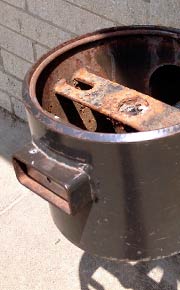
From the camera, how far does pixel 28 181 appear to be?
5.22 feet

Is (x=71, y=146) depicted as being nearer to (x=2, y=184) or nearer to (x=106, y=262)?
(x=106, y=262)

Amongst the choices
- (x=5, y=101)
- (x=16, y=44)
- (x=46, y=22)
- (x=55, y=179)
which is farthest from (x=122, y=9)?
(x=5, y=101)

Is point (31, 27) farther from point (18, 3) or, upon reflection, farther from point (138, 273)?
point (138, 273)

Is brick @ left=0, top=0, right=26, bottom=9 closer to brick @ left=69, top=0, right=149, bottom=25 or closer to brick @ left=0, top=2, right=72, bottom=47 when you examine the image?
brick @ left=0, top=2, right=72, bottom=47

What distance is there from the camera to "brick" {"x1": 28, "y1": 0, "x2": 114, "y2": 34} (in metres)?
2.81

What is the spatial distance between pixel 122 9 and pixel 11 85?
1.38m

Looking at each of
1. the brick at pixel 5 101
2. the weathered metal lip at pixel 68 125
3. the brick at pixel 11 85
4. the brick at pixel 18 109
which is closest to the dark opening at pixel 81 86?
the weathered metal lip at pixel 68 125

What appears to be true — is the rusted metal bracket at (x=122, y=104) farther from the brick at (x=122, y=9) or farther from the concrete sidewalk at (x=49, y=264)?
the concrete sidewalk at (x=49, y=264)

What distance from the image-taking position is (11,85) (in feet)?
12.4

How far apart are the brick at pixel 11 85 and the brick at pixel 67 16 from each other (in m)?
0.68

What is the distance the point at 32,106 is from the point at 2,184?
194 cm

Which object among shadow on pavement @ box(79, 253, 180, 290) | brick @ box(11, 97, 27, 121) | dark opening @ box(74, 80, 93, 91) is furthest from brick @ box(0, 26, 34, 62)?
dark opening @ box(74, 80, 93, 91)

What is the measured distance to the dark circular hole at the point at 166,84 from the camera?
1.87 meters

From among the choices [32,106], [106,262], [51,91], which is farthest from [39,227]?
[32,106]
